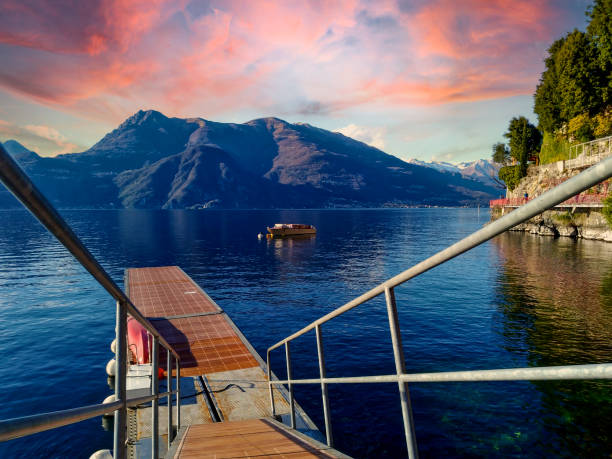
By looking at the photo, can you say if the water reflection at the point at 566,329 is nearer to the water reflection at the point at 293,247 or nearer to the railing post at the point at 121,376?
the railing post at the point at 121,376

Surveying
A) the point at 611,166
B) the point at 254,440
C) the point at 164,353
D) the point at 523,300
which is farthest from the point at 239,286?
the point at 611,166

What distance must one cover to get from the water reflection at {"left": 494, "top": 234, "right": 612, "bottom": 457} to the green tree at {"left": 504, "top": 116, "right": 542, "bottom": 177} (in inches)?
1730

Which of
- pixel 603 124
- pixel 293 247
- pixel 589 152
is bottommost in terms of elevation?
pixel 293 247

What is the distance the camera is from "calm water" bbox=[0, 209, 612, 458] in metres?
11.7

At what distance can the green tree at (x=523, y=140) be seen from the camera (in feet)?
266

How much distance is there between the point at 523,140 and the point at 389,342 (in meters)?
78.9

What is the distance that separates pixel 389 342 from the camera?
754 inches

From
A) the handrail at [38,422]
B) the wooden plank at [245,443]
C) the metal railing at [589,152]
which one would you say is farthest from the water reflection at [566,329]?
the metal railing at [589,152]

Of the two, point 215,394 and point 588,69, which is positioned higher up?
point 588,69

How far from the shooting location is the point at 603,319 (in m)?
20.8

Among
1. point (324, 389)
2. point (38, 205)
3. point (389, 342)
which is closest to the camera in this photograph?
point (38, 205)

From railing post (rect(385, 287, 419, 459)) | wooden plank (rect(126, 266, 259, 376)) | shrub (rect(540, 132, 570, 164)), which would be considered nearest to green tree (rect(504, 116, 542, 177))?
shrub (rect(540, 132, 570, 164))

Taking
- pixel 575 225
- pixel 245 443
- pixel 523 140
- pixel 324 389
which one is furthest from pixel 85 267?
pixel 523 140

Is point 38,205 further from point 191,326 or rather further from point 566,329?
point 566,329
